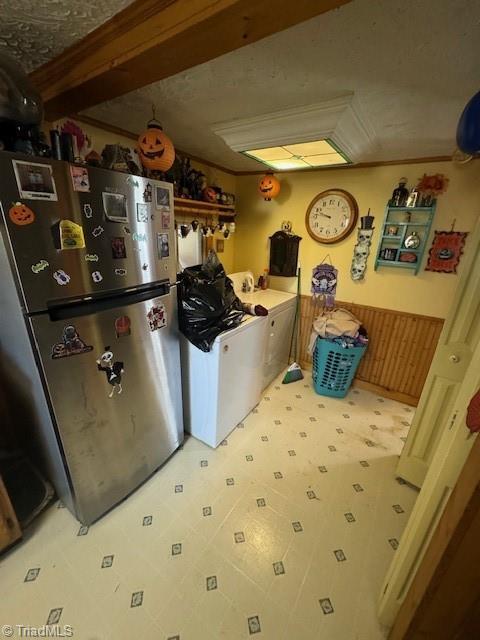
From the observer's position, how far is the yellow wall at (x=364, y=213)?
6.48 feet

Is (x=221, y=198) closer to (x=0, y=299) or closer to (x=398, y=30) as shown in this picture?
(x=398, y=30)

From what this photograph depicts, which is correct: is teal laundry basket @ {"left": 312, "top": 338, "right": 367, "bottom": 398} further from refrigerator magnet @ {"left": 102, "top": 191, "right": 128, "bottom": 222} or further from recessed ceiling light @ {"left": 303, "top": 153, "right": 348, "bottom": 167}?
refrigerator magnet @ {"left": 102, "top": 191, "right": 128, "bottom": 222}

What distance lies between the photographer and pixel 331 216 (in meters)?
2.45

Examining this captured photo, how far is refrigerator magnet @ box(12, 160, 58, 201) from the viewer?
83 centimetres

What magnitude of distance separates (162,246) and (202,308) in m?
0.42

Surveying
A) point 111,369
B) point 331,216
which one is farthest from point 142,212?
point 331,216

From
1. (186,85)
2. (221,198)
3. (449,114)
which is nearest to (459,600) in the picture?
(449,114)

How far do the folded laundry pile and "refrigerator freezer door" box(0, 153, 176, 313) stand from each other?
162 cm

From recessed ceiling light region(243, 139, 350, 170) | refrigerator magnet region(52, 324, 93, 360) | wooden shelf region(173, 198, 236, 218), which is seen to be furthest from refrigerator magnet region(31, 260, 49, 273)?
recessed ceiling light region(243, 139, 350, 170)

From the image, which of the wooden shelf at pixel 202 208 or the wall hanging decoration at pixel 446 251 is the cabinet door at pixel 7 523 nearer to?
the wooden shelf at pixel 202 208

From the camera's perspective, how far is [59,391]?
1084 millimetres

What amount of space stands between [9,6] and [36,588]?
2164 millimetres

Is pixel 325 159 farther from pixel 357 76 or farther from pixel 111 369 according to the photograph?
pixel 111 369

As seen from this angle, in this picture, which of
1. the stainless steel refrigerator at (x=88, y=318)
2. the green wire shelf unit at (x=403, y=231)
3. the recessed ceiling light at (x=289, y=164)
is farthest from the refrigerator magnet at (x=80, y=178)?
the green wire shelf unit at (x=403, y=231)
